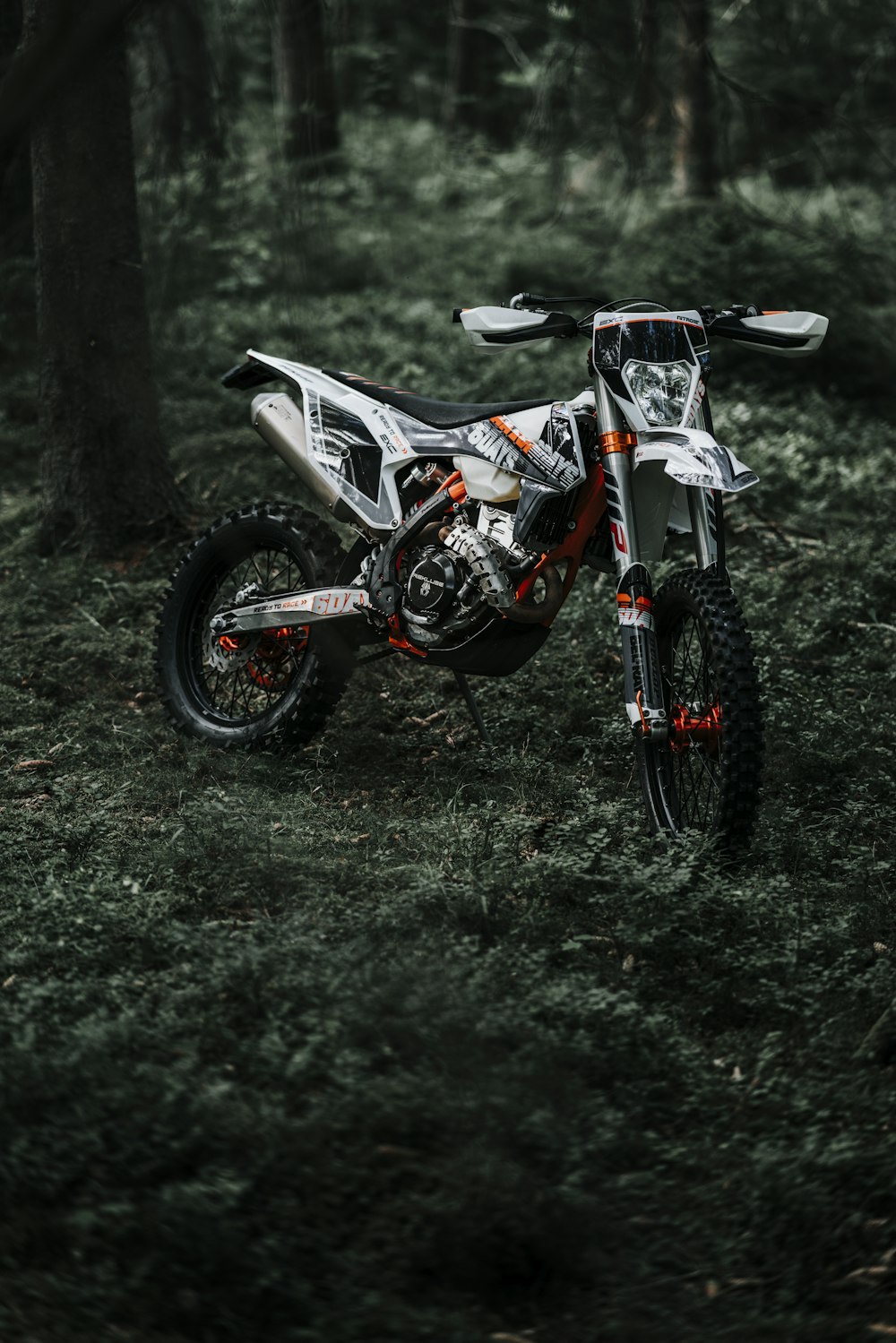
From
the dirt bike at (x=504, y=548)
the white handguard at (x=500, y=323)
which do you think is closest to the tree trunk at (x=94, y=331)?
the dirt bike at (x=504, y=548)

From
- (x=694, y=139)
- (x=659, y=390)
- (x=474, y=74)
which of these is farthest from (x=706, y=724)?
(x=474, y=74)

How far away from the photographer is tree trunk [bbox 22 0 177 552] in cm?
671

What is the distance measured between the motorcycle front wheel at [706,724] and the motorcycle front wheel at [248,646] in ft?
4.25

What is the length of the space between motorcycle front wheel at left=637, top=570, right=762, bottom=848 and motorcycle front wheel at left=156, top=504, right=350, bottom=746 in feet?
4.25

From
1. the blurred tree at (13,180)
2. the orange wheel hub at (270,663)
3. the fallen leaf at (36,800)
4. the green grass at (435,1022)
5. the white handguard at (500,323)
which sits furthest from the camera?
the blurred tree at (13,180)

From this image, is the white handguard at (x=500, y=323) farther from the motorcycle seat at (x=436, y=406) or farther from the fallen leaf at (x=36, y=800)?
the fallen leaf at (x=36, y=800)

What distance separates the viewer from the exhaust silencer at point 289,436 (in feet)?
17.1

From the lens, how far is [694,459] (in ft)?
13.6

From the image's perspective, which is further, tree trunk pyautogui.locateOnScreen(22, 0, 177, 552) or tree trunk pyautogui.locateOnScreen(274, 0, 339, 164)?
tree trunk pyautogui.locateOnScreen(22, 0, 177, 552)

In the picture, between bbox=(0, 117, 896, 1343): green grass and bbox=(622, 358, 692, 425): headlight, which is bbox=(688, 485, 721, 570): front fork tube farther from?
bbox=(0, 117, 896, 1343): green grass

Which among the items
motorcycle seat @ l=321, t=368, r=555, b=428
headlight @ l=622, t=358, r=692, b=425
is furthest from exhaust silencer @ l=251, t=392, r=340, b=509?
headlight @ l=622, t=358, r=692, b=425

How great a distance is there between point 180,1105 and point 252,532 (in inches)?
115


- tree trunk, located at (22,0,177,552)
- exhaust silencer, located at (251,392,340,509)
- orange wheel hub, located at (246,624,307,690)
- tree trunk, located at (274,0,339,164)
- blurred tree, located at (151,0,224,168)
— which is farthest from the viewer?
blurred tree, located at (151,0,224,168)

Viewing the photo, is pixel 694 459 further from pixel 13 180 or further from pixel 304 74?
pixel 13 180
